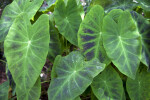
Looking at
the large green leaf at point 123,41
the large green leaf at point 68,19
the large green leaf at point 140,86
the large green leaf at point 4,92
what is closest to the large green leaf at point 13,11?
the large green leaf at point 68,19

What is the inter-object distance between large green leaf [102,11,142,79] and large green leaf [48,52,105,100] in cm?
12

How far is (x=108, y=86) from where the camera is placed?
4.19 feet

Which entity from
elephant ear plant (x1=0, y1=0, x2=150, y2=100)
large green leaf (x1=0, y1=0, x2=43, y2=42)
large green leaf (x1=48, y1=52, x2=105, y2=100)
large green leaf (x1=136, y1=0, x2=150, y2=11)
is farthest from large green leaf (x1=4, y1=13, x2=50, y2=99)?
large green leaf (x1=136, y1=0, x2=150, y2=11)

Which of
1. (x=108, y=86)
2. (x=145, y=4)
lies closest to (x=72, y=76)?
(x=108, y=86)

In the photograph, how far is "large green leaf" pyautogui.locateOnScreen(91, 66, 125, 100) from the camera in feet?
4.13

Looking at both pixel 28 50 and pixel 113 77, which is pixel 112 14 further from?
pixel 28 50

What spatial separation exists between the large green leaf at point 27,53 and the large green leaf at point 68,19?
0.70 ft

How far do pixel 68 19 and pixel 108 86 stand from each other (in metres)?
0.56

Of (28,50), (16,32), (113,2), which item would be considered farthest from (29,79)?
(113,2)

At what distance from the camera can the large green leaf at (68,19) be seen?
1.35 m

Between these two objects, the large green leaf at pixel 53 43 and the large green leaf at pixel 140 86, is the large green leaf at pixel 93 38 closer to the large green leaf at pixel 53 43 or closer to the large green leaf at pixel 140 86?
the large green leaf at pixel 53 43

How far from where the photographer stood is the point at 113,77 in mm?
1294

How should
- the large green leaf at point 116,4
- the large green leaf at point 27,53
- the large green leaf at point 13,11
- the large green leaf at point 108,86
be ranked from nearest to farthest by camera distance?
the large green leaf at point 27,53, the large green leaf at point 108,86, the large green leaf at point 13,11, the large green leaf at point 116,4

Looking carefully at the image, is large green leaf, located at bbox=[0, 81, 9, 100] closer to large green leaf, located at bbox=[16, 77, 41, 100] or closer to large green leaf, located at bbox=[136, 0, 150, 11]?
large green leaf, located at bbox=[16, 77, 41, 100]
